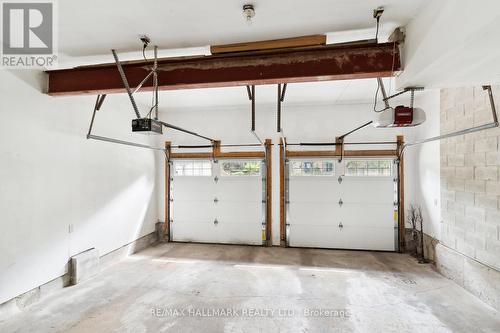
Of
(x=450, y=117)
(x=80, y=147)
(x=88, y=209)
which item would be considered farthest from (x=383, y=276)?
(x=80, y=147)

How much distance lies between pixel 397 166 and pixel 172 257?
16.2ft

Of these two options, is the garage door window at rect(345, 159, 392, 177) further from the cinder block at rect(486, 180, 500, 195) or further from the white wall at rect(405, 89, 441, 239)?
the cinder block at rect(486, 180, 500, 195)

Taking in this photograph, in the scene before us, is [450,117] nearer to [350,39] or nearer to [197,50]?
[350,39]

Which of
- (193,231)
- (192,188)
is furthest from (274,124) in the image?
(193,231)

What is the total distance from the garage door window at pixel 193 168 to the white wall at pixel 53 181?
1.23 m

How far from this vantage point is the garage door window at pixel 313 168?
5.25 m

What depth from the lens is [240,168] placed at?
5.59 meters

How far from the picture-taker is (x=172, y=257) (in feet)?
15.3

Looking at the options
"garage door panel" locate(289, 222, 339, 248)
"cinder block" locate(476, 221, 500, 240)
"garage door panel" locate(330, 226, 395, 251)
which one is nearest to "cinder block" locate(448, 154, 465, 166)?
"cinder block" locate(476, 221, 500, 240)

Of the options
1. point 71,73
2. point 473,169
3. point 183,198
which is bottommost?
point 183,198

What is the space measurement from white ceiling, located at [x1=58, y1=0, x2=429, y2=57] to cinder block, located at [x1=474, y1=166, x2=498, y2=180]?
2251 mm

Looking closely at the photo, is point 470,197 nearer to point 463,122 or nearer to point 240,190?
point 463,122

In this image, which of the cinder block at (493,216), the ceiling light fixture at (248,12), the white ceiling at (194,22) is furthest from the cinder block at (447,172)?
the ceiling light fixture at (248,12)

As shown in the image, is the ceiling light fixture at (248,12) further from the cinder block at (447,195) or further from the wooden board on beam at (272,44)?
the cinder block at (447,195)
